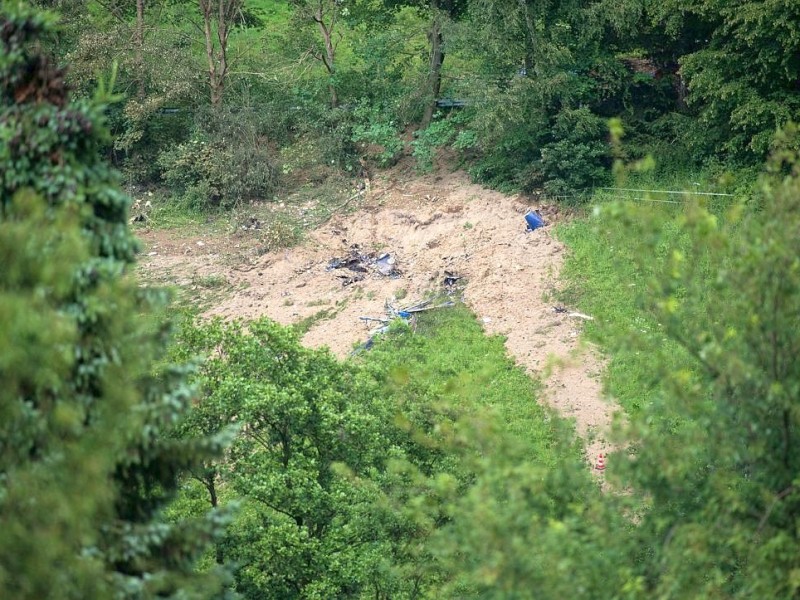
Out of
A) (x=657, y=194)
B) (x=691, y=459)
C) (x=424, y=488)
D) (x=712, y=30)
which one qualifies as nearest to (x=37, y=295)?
(x=691, y=459)

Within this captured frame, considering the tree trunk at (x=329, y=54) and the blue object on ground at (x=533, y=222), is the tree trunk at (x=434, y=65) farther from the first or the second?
the blue object on ground at (x=533, y=222)

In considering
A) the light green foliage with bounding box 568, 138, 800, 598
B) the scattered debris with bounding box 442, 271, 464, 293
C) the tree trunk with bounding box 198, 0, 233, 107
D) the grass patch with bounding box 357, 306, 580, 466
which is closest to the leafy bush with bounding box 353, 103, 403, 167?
the tree trunk with bounding box 198, 0, 233, 107

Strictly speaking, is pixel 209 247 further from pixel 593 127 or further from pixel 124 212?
pixel 124 212

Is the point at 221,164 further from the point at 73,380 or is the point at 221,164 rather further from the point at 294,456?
the point at 73,380

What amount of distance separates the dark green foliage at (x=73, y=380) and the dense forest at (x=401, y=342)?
23mm

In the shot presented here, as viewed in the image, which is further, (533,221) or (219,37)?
(219,37)

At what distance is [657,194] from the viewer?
21.3 metres

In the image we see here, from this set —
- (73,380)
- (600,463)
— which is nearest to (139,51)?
(600,463)

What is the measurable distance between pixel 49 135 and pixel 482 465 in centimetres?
358

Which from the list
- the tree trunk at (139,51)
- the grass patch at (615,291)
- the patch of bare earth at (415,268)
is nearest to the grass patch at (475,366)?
the patch of bare earth at (415,268)

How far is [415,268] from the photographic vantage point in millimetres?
21750

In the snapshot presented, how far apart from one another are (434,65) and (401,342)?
9.74 m

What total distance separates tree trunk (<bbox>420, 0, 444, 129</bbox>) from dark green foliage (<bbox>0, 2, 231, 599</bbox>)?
17516mm

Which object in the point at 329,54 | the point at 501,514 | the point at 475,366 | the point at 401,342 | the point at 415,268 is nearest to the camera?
the point at 501,514
